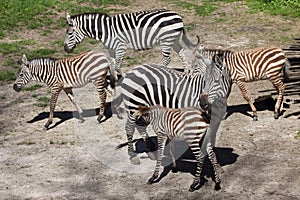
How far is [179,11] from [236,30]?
321cm

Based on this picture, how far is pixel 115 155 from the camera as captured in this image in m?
13.6

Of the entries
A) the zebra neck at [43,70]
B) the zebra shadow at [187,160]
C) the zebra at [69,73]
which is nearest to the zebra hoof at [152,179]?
the zebra shadow at [187,160]

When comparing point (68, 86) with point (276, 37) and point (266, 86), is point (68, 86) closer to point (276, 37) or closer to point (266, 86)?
point (266, 86)

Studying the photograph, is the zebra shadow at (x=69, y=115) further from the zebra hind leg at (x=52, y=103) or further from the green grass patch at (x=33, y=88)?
the green grass patch at (x=33, y=88)

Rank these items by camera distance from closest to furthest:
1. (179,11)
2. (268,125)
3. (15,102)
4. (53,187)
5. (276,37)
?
1. (53,187)
2. (268,125)
3. (15,102)
4. (276,37)
5. (179,11)

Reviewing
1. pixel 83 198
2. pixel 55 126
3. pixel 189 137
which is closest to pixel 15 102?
pixel 55 126

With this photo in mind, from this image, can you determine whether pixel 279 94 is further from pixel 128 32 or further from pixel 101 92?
pixel 128 32

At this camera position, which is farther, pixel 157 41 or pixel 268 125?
pixel 157 41

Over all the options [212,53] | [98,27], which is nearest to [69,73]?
[98,27]

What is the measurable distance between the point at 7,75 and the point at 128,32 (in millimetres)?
4284

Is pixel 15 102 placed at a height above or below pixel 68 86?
below

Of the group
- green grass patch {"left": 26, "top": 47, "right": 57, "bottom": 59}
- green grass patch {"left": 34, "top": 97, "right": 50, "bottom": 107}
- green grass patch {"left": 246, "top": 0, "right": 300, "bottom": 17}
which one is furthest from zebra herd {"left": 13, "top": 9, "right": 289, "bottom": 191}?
green grass patch {"left": 246, "top": 0, "right": 300, "bottom": 17}

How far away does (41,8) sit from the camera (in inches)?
970

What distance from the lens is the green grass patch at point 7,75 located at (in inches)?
729
